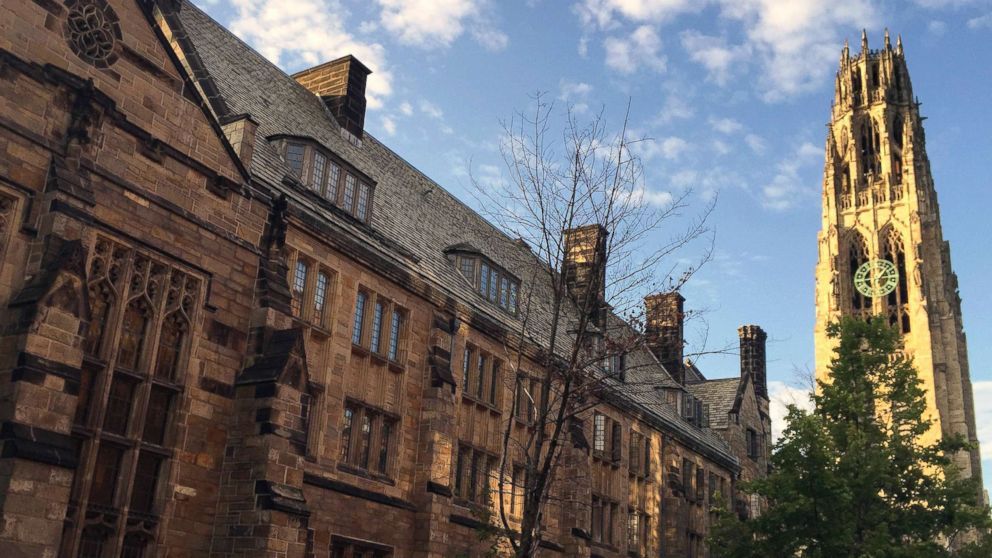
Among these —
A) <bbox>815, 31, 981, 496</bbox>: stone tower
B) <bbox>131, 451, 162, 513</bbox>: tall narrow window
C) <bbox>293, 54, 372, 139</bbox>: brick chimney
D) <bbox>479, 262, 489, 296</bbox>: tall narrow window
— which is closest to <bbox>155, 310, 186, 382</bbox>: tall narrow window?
<bbox>131, 451, 162, 513</bbox>: tall narrow window

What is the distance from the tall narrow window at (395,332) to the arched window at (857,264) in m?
73.3

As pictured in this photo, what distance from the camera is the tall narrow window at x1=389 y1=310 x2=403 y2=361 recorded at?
857 inches

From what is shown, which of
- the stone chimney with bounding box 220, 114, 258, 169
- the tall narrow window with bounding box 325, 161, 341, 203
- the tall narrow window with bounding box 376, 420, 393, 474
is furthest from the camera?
the tall narrow window with bounding box 325, 161, 341, 203

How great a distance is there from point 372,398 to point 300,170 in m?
5.19

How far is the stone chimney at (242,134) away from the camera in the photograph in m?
18.7

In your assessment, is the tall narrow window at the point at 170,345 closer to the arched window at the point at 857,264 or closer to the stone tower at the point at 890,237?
the stone tower at the point at 890,237

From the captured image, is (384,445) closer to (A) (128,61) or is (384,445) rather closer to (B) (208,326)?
(B) (208,326)

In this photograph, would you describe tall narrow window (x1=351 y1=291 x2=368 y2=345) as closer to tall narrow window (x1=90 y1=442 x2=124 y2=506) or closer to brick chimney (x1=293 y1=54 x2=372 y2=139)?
tall narrow window (x1=90 y1=442 x2=124 y2=506)

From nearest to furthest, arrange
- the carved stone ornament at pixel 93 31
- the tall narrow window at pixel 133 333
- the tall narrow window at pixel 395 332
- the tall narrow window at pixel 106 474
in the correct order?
the tall narrow window at pixel 106 474 < the tall narrow window at pixel 133 333 < the carved stone ornament at pixel 93 31 < the tall narrow window at pixel 395 332

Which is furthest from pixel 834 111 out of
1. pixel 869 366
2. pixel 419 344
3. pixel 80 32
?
pixel 80 32

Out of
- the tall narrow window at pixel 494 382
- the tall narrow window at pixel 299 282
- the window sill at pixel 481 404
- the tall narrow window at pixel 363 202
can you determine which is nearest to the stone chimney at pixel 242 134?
the tall narrow window at pixel 299 282

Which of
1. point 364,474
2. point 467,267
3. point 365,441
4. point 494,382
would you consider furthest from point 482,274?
point 364,474

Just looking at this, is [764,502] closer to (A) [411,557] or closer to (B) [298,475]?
→ (A) [411,557]

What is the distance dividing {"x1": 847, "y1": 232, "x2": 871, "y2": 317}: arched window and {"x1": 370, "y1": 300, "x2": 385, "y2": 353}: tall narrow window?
243 feet
